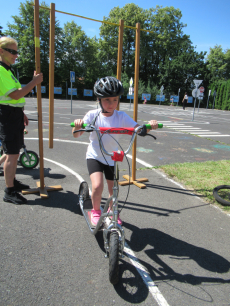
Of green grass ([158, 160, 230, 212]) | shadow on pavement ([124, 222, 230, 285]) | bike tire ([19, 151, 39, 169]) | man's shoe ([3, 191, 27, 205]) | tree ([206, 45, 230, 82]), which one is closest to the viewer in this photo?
shadow on pavement ([124, 222, 230, 285])

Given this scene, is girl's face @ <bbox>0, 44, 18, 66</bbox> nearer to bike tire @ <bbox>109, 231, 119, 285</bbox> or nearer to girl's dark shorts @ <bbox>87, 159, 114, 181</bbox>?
girl's dark shorts @ <bbox>87, 159, 114, 181</bbox>

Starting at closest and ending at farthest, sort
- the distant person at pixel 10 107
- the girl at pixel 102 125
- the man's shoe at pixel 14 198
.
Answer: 1. the girl at pixel 102 125
2. the distant person at pixel 10 107
3. the man's shoe at pixel 14 198

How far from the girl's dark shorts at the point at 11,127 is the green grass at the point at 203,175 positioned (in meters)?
3.36

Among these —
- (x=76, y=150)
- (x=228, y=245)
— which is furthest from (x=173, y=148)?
(x=228, y=245)

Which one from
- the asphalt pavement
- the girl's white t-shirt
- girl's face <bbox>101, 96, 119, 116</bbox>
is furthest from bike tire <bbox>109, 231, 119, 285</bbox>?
girl's face <bbox>101, 96, 119, 116</bbox>

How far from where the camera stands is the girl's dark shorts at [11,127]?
11.5 feet

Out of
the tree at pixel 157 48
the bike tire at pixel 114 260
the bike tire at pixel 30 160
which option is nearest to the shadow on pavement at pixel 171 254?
the bike tire at pixel 114 260

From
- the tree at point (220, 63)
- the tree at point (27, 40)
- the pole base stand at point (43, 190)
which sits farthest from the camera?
the tree at point (220, 63)

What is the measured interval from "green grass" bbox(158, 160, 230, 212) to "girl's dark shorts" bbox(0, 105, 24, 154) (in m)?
3.36

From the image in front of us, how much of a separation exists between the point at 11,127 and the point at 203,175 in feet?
13.6

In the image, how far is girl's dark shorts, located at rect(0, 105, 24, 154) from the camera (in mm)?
3492

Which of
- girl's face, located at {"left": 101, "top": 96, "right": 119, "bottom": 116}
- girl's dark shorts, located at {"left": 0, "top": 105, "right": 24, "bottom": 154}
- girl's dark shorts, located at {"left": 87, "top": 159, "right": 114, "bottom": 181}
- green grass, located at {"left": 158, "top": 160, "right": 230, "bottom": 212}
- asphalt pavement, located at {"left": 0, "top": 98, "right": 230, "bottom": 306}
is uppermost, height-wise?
girl's face, located at {"left": 101, "top": 96, "right": 119, "bottom": 116}

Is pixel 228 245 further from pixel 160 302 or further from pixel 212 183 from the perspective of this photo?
pixel 212 183

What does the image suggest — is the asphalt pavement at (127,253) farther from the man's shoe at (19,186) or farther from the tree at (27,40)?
the tree at (27,40)
